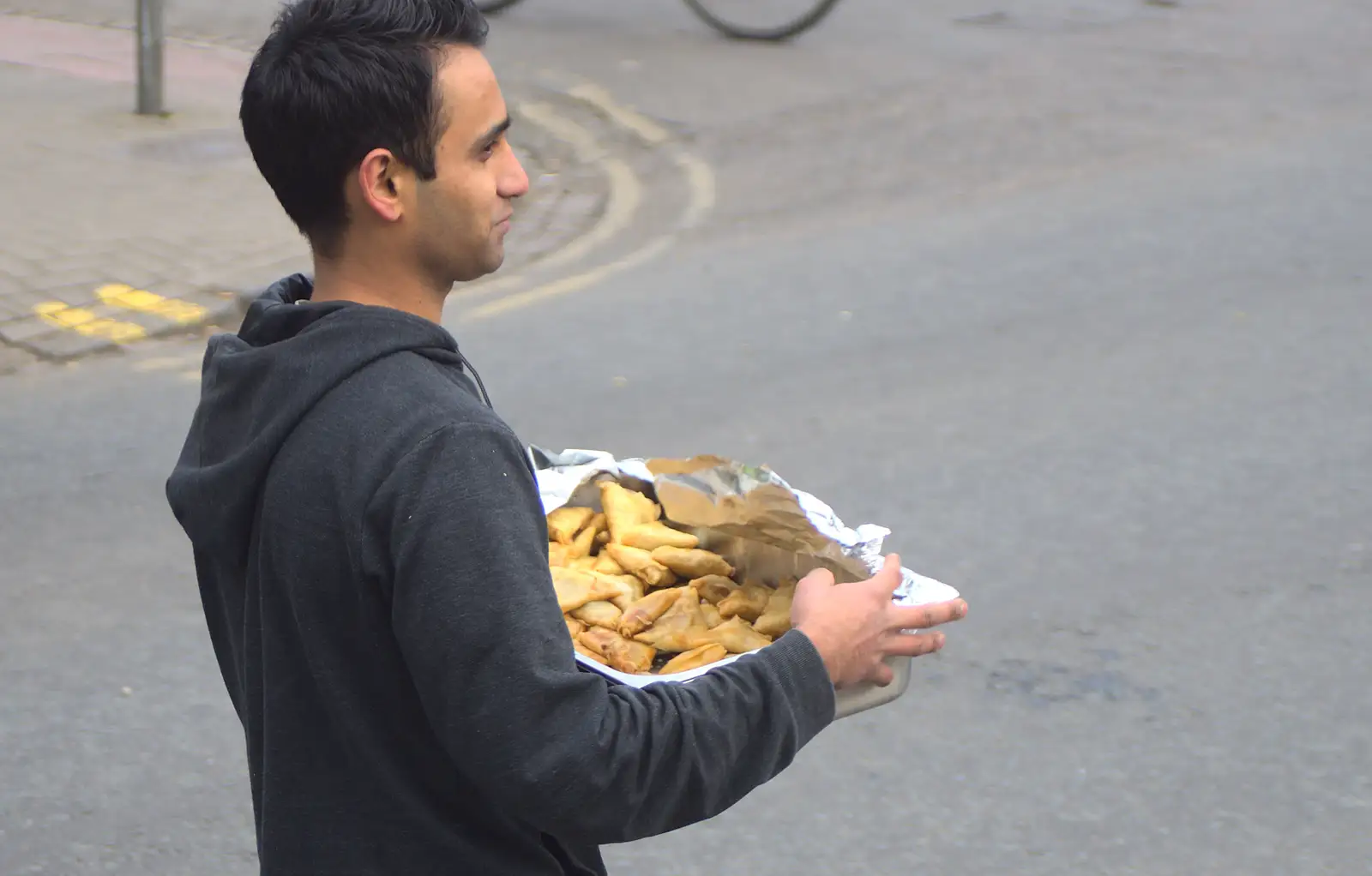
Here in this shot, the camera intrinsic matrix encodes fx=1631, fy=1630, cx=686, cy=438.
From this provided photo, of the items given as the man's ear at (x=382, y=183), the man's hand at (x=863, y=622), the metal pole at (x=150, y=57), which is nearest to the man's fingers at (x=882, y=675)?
the man's hand at (x=863, y=622)

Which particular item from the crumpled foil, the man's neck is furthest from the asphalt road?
the man's neck

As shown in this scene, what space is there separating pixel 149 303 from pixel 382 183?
5900mm

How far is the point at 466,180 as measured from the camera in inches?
65.5

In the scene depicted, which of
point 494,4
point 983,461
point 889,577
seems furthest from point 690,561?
point 494,4

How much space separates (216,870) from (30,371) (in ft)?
11.2

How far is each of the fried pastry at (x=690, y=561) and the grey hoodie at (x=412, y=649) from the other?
1.41ft

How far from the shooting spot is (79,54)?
37.2 feet

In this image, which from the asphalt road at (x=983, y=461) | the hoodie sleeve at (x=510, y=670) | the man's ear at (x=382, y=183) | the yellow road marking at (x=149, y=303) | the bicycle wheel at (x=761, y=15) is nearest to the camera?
the hoodie sleeve at (x=510, y=670)

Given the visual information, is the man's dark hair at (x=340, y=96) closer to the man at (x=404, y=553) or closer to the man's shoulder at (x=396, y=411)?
the man at (x=404, y=553)

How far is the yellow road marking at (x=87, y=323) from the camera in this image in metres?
6.81

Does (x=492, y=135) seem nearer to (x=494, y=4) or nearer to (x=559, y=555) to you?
(x=559, y=555)

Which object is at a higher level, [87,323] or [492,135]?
[492,135]

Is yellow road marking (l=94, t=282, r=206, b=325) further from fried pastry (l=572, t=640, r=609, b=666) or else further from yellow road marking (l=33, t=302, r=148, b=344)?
fried pastry (l=572, t=640, r=609, b=666)

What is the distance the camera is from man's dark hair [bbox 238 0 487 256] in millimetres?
1589
